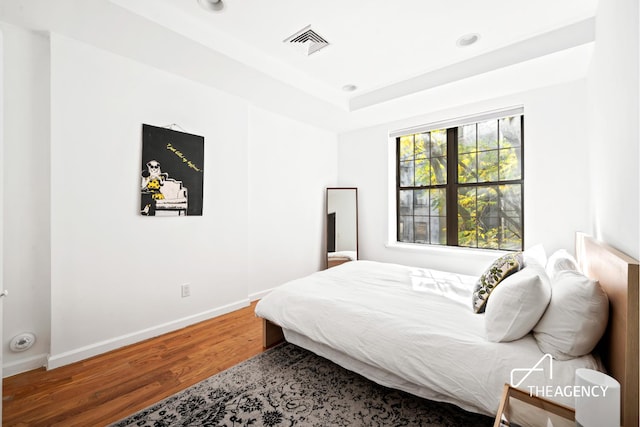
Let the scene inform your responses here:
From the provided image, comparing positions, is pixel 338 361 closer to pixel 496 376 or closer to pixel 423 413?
pixel 423 413

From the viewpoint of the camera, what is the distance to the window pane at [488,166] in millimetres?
3461

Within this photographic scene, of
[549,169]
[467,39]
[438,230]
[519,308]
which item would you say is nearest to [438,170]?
[438,230]

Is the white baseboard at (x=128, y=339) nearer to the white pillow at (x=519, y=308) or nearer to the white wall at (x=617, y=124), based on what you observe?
the white pillow at (x=519, y=308)

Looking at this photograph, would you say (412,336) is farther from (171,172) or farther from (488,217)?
(488,217)

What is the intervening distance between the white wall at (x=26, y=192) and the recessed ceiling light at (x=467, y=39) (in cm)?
320

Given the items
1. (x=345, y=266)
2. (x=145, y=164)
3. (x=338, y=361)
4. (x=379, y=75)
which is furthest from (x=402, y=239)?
(x=145, y=164)

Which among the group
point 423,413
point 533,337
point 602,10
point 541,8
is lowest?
point 423,413

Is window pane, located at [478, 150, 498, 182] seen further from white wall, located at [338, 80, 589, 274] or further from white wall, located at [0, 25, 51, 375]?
white wall, located at [0, 25, 51, 375]

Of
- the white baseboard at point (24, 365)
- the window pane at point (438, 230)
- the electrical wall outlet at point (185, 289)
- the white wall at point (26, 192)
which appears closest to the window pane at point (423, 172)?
the window pane at point (438, 230)

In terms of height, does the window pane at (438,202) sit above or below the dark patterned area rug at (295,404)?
above

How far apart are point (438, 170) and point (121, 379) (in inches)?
153

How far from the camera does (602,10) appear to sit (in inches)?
72.9

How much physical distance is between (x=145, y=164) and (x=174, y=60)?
916 millimetres

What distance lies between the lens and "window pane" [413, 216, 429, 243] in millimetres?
4012
